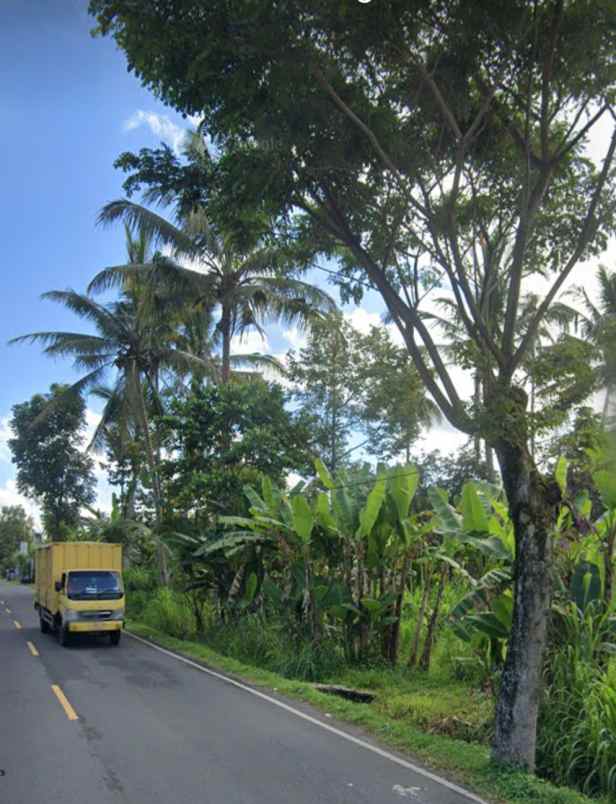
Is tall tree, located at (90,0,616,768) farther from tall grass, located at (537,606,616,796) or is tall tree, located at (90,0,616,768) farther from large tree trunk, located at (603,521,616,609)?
large tree trunk, located at (603,521,616,609)

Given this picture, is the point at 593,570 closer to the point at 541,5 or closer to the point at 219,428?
the point at 541,5

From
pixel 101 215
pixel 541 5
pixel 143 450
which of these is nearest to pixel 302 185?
pixel 541 5

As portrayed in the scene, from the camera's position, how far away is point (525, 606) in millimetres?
7930

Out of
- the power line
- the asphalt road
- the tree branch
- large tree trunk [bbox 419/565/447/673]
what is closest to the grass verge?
the asphalt road

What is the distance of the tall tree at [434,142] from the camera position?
7.95m

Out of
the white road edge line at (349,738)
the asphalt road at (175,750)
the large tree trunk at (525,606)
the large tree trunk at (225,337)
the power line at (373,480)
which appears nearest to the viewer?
the asphalt road at (175,750)

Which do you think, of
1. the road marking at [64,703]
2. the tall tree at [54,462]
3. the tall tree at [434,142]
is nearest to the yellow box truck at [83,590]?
the road marking at [64,703]

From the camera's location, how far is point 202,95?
8758 millimetres

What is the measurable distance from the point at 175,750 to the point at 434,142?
8.05 metres

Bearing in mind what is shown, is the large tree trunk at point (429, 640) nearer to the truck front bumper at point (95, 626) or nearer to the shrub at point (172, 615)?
the truck front bumper at point (95, 626)

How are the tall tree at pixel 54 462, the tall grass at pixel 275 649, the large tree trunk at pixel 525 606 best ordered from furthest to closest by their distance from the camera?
the tall tree at pixel 54 462 → the tall grass at pixel 275 649 → the large tree trunk at pixel 525 606

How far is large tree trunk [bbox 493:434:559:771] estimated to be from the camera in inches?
305

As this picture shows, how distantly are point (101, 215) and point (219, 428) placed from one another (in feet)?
24.9

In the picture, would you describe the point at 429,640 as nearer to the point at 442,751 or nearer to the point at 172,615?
the point at 442,751
